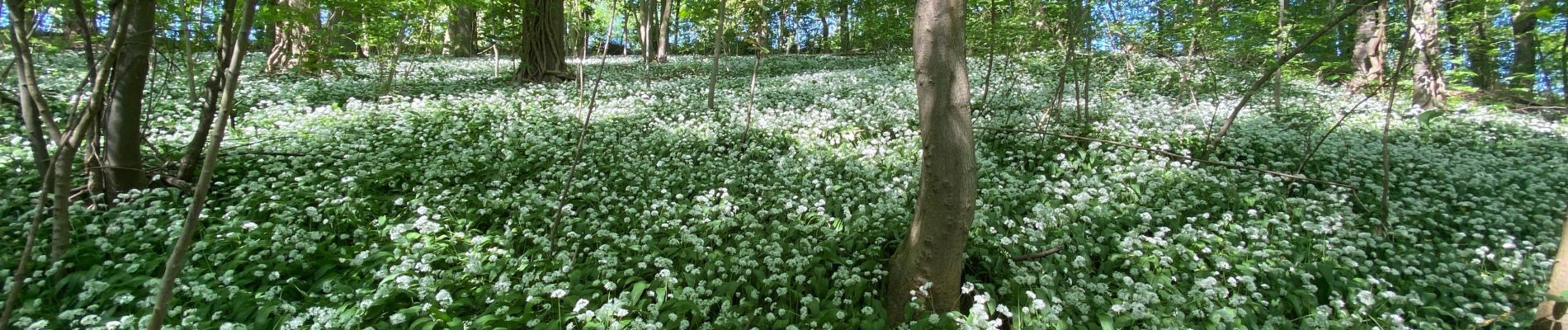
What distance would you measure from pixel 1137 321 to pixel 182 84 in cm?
1122

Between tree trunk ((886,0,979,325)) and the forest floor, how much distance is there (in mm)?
192

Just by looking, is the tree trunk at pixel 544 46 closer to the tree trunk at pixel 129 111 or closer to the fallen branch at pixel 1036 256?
→ the tree trunk at pixel 129 111

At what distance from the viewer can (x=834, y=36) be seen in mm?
22828

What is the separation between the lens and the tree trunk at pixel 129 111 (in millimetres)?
3883

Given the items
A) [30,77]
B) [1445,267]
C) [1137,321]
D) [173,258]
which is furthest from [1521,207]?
[30,77]

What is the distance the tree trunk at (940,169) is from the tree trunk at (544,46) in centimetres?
849

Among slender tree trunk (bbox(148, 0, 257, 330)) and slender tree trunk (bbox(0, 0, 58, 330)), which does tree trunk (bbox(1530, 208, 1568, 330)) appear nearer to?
slender tree trunk (bbox(148, 0, 257, 330))

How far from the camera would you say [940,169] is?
9.52 feet

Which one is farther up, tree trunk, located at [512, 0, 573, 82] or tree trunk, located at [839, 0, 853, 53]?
tree trunk, located at [839, 0, 853, 53]

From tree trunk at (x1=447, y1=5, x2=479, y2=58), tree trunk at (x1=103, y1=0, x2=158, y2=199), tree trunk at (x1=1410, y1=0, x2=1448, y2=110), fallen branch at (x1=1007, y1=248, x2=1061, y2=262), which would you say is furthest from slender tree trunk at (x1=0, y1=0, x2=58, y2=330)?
tree trunk at (x1=447, y1=5, x2=479, y2=58)

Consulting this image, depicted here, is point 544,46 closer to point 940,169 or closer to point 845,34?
point 940,169

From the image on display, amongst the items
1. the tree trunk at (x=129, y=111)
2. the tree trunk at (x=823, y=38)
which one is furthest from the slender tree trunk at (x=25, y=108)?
the tree trunk at (x=823, y=38)

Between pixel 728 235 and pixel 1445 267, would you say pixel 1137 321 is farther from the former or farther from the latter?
pixel 728 235

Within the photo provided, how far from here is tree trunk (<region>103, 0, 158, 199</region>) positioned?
3.88m
